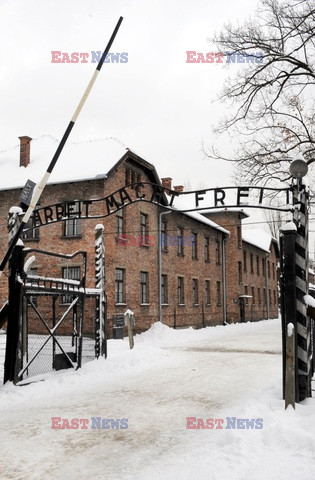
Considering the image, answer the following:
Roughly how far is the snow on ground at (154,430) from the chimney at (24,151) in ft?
57.2

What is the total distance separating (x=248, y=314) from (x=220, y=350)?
2721 centimetres

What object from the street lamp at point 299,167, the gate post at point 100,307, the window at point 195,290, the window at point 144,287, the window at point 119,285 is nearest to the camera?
the street lamp at point 299,167

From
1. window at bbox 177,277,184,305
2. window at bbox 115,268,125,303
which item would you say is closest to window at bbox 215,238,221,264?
window at bbox 177,277,184,305

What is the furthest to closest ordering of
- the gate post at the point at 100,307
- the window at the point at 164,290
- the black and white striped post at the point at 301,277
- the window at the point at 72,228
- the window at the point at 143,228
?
the window at the point at 164,290 < the window at the point at 143,228 < the window at the point at 72,228 < the gate post at the point at 100,307 < the black and white striped post at the point at 301,277

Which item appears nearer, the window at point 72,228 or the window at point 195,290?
the window at point 72,228

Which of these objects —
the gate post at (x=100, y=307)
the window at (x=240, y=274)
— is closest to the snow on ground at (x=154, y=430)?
the gate post at (x=100, y=307)

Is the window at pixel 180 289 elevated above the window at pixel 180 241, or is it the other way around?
the window at pixel 180 241

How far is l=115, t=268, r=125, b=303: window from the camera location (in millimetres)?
23234

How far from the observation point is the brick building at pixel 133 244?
22.5 metres

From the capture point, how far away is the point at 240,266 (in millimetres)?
40844

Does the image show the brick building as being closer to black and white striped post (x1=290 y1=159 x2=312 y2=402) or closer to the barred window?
the barred window

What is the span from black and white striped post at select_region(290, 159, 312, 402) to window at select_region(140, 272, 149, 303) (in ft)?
59.7

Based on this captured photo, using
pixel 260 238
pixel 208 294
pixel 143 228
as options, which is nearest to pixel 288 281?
pixel 143 228

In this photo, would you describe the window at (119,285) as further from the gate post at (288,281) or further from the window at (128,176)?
the gate post at (288,281)
